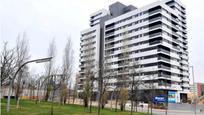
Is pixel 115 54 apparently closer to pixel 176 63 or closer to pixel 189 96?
pixel 176 63

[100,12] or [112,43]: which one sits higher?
[100,12]

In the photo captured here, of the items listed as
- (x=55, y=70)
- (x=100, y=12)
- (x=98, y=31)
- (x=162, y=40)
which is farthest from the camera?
(x=100, y=12)

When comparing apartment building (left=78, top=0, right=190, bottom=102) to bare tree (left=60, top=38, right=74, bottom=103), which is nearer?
bare tree (left=60, top=38, right=74, bottom=103)

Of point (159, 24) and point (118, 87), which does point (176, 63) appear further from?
point (118, 87)

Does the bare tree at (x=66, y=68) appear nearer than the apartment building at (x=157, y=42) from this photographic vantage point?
Yes

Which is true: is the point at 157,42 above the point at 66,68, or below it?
above

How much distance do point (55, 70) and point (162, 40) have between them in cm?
4718

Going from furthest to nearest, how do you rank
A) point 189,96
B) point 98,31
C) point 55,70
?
point 98,31 → point 189,96 → point 55,70

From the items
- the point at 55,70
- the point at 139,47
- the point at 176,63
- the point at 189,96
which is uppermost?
the point at 139,47

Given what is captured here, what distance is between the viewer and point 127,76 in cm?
4178

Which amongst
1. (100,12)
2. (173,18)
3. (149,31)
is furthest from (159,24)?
(100,12)

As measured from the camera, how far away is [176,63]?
8888 cm

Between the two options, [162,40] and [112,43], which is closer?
[162,40]

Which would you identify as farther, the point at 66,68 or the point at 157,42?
the point at 157,42
